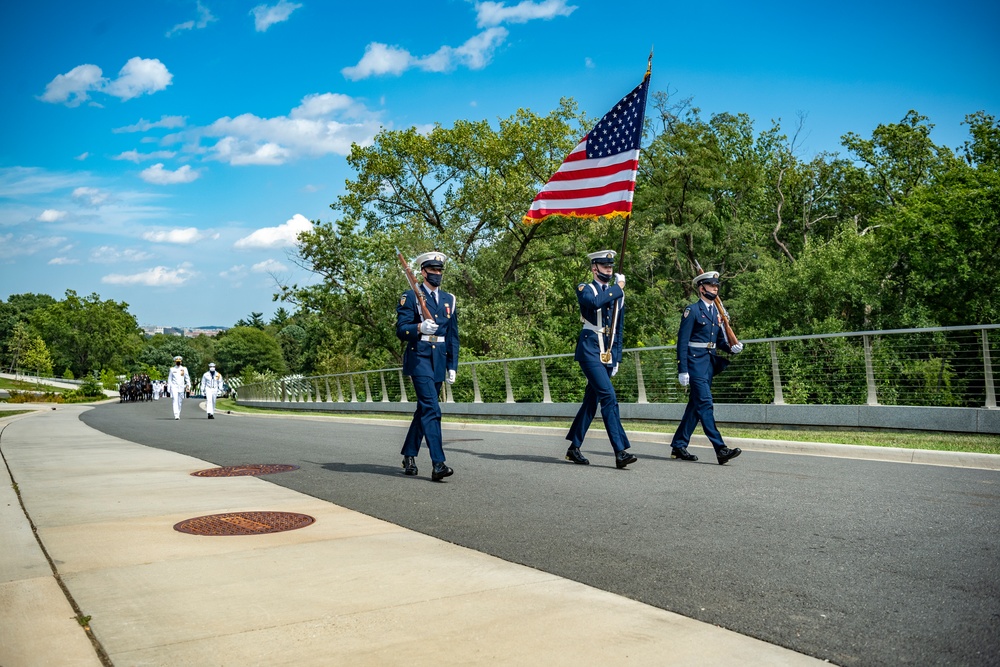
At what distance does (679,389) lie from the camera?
18859 millimetres

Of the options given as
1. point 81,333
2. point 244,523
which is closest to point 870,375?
point 244,523

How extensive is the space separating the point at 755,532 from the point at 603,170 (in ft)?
23.9

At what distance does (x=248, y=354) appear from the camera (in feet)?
586

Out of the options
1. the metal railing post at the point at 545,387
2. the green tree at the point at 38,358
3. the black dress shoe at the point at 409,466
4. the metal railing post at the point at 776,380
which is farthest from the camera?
the green tree at the point at 38,358

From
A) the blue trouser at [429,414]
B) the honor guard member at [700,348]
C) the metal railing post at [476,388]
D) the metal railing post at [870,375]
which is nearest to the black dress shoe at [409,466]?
the blue trouser at [429,414]

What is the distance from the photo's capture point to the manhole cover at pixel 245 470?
1048cm

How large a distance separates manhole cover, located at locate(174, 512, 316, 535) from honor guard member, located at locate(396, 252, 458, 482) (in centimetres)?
218

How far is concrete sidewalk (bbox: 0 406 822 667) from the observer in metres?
3.83

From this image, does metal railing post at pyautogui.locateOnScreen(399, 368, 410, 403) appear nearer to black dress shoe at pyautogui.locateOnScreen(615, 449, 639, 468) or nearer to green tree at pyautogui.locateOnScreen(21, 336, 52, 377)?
black dress shoe at pyautogui.locateOnScreen(615, 449, 639, 468)

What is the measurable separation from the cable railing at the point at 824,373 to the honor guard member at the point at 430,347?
6935 mm

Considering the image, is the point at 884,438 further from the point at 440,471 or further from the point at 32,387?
the point at 32,387

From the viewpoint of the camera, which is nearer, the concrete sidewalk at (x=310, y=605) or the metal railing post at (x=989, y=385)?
the concrete sidewalk at (x=310, y=605)

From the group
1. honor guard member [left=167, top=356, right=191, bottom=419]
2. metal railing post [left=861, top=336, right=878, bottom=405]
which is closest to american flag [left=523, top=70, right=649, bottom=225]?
metal railing post [left=861, top=336, right=878, bottom=405]

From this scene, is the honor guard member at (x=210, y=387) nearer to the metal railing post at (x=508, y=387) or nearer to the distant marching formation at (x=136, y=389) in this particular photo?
the metal railing post at (x=508, y=387)
